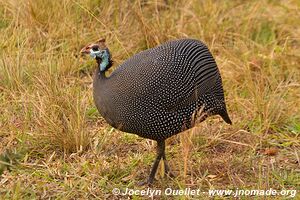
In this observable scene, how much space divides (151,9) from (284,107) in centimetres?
176

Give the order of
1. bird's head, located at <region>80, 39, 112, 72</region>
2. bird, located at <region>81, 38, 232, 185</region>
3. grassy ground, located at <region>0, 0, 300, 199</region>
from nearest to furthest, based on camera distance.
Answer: bird, located at <region>81, 38, 232, 185</region>, bird's head, located at <region>80, 39, 112, 72</region>, grassy ground, located at <region>0, 0, 300, 199</region>

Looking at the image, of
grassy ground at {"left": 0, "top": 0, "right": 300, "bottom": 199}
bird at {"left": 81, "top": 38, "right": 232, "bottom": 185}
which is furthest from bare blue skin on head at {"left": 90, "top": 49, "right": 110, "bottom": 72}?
grassy ground at {"left": 0, "top": 0, "right": 300, "bottom": 199}

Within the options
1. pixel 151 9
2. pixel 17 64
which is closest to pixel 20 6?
pixel 17 64

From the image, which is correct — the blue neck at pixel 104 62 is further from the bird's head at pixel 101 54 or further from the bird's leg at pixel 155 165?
the bird's leg at pixel 155 165

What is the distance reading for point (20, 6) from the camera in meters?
5.36

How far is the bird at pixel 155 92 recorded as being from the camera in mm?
3553

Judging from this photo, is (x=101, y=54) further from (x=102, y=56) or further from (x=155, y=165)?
(x=155, y=165)

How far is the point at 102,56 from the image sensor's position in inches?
145

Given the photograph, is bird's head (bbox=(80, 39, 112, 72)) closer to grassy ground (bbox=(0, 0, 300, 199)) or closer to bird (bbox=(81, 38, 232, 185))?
bird (bbox=(81, 38, 232, 185))

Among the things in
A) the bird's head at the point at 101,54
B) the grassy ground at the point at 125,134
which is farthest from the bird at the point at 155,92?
the grassy ground at the point at 125,134

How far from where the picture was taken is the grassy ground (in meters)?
3.85

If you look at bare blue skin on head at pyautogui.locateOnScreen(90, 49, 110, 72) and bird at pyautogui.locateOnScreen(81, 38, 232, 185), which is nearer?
bird at pyautogui.locateOnScreen(81, 38, 232, 185)

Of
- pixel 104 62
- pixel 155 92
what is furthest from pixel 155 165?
pixel 104 62

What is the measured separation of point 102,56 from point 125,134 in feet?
2.77
